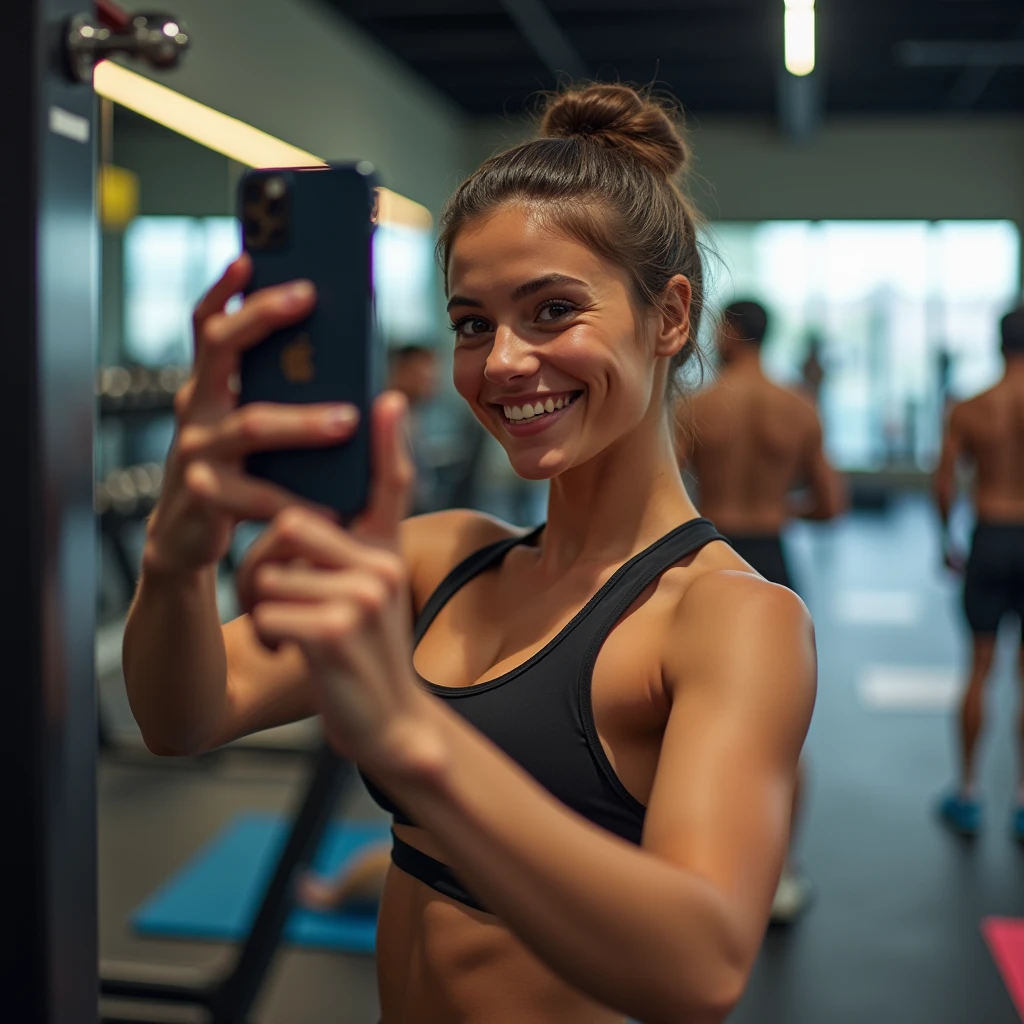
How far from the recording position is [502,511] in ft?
39.6

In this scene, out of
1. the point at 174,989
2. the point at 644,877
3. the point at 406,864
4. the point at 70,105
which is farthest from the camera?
the point at 174,989

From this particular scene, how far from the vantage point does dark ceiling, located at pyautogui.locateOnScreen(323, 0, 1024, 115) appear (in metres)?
8.28

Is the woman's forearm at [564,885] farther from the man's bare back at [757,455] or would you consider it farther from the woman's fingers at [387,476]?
the man's bare back at [757,455]

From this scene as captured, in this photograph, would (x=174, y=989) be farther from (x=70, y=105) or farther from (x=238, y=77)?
(x=238, y=77)

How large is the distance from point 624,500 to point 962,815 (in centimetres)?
343

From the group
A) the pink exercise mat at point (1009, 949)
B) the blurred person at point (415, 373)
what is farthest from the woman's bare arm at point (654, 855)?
the blurred person at point (415, 373)

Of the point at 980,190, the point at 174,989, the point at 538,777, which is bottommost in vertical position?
the point at 174,989

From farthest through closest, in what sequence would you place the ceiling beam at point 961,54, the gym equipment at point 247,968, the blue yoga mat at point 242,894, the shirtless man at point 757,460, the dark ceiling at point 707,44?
1. the ceiling beam at point 961,54
2. the dark ceiling at point 707,44
3. the shirtless man at point 757,460
4. the blue yoga mat at point 242,894
5. the gym equipment at point 247,968

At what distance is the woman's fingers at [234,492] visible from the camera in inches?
26.9

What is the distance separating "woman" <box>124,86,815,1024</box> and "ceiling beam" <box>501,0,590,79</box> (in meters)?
6.62

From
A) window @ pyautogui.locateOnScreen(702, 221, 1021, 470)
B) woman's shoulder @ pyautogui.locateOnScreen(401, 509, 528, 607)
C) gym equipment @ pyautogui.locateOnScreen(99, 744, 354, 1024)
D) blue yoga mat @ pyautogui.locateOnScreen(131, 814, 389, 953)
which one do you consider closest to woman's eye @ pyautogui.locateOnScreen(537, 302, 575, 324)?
woman's shoulder @ pyautogui.locateOnScreen(401, 509, 528, 607)

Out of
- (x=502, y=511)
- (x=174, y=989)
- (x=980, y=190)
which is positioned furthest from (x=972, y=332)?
(x=174, y=989)

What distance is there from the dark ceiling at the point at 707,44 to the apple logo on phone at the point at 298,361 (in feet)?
21.9

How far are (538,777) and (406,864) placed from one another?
0.20m
